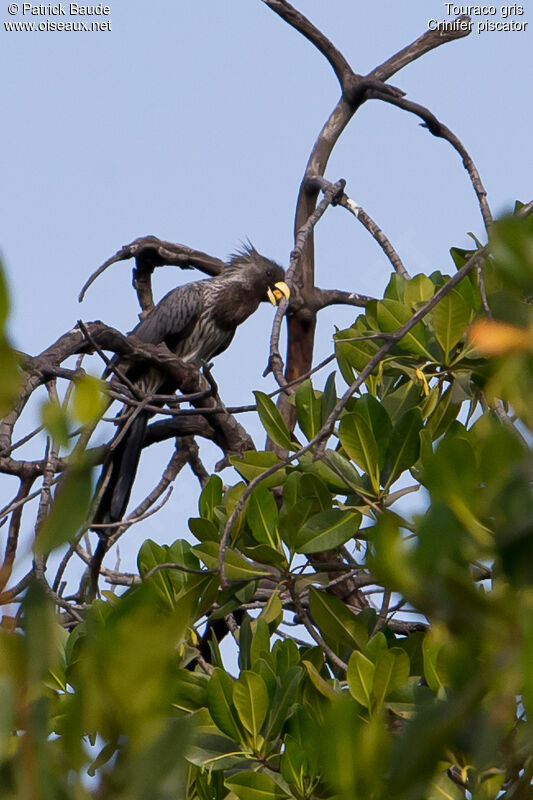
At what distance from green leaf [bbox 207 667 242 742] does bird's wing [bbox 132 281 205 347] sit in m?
3.69

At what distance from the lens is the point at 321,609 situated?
2064 mm

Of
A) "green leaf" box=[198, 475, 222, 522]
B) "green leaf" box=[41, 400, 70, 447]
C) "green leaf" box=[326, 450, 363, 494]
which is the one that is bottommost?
"green leaf" box=[198, 475, 222, 522]

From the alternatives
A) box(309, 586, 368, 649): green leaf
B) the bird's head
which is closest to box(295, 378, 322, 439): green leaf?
box(309, 586, 368, 649): green leaf

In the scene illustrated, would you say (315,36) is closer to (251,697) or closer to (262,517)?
(262,517)

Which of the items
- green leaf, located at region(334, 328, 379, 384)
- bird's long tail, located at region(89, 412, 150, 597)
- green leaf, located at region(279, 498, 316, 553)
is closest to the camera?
green leaf, located at region(279, 498, 316, 553)

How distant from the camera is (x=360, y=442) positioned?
1.96m

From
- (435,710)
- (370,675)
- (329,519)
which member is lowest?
(370,675)

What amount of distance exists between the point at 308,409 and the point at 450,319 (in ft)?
1.09

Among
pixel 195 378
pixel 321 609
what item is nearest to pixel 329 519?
pixel 321 609

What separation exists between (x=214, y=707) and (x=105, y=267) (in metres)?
2.06

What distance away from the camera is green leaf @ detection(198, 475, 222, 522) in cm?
234

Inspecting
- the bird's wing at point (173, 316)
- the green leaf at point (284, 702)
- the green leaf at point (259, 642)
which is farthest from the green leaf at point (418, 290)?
the bird's wing at point (173, 316)

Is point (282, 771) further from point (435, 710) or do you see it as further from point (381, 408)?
point (435, 710)

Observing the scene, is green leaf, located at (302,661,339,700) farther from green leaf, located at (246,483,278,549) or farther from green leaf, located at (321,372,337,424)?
green leaf, located at (321,372,337,424)
